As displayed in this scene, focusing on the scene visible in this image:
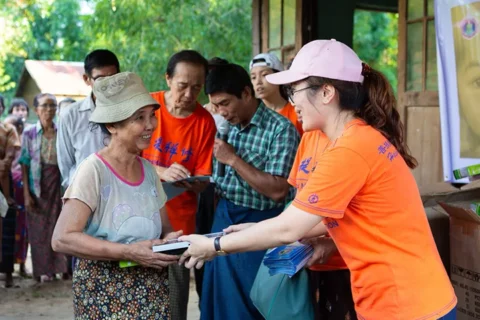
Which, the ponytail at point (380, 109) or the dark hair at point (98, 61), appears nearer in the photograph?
the ponytail at point (380, 109)

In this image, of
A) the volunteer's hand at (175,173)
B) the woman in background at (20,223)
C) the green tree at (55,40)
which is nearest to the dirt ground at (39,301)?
the woman in background at (20,223)

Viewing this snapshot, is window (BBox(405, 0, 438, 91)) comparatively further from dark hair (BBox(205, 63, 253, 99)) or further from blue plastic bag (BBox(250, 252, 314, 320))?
blue plastic bag (BBox(250, 252, 314, 320))

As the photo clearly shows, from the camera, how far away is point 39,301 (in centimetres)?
663

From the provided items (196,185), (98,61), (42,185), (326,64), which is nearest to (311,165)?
(326,64)

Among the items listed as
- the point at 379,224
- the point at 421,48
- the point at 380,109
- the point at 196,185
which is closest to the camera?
the point at 379,224

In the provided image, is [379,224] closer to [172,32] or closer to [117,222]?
[117,222]

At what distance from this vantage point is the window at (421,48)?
5.04 meters

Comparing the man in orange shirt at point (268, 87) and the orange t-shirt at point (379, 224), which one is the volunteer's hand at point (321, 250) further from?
the man in orange shirt at point (268, 87)

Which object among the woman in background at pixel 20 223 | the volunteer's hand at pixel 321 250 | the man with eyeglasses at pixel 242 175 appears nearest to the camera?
the volunteer's hand at pixel 321 250

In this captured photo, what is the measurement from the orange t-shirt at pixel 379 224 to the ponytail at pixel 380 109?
0.16m

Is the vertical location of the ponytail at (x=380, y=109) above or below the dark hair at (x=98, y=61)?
below

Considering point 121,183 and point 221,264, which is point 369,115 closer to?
point 121,183

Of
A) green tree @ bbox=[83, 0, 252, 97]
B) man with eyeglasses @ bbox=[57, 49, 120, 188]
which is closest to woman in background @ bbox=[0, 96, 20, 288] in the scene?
man with eyeglasses @ bbox=[57, 49, 120, 188]

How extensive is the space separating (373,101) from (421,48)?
9.42 feet
